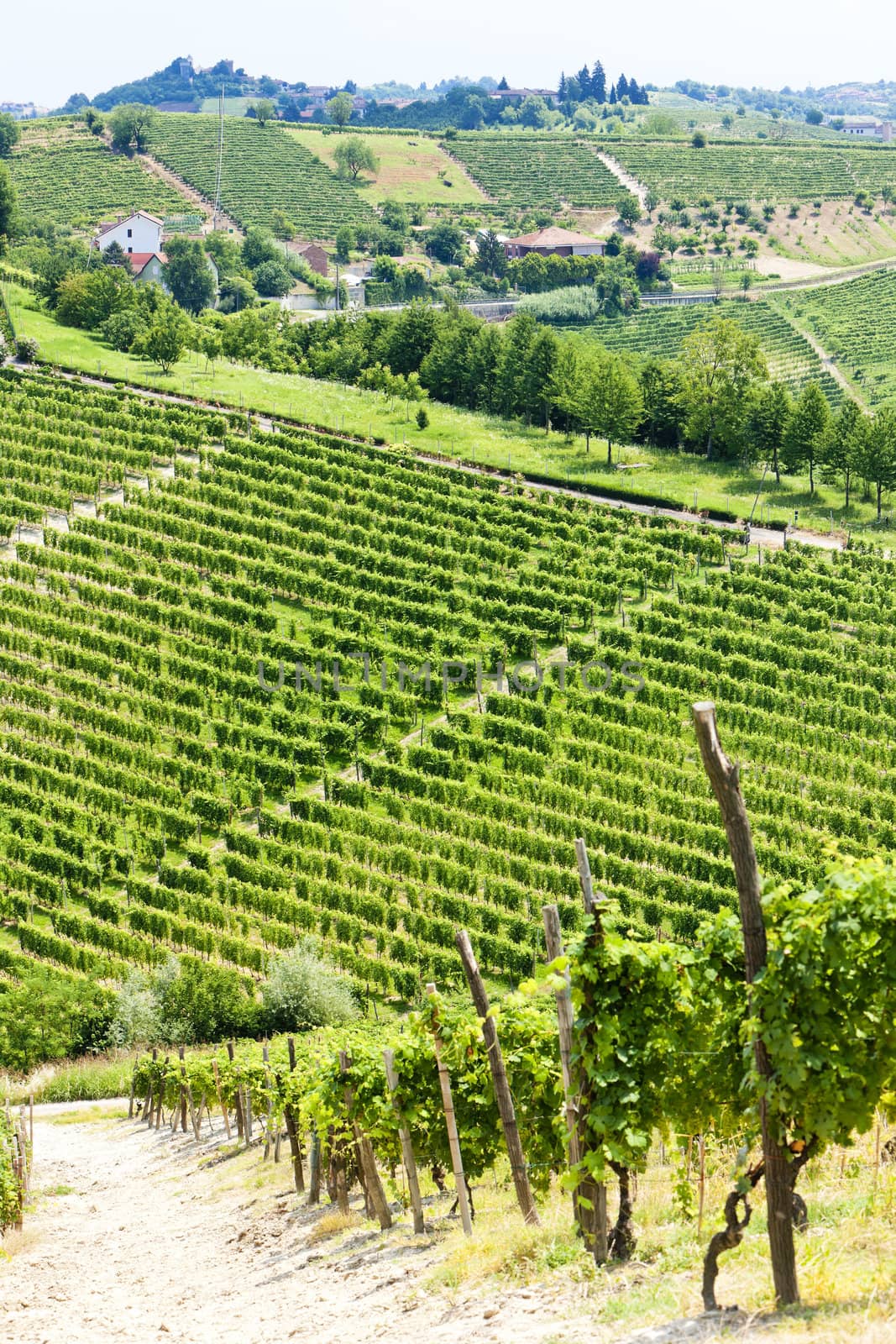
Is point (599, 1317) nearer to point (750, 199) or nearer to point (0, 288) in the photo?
point (0, 288)

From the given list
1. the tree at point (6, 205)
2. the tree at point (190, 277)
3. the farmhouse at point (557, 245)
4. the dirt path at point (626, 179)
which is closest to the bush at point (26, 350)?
the tree at point (6, 205)

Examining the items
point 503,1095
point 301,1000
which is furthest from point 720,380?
point 503,1095

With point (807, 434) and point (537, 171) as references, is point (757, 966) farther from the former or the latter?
point (537, 171)

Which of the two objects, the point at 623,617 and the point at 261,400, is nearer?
the point at 623,617

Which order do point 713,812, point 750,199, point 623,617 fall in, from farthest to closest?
point 750,199
point 623,617
point 713,812

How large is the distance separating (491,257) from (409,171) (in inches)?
1335

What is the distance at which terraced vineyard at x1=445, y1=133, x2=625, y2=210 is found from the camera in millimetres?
154500

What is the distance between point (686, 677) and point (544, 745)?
5.90 metres

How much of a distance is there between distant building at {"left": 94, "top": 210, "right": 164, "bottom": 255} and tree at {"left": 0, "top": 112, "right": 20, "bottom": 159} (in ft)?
105

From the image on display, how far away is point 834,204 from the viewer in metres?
149

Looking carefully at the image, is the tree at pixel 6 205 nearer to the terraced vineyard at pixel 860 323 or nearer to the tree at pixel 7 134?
the tree at pixel 7 134

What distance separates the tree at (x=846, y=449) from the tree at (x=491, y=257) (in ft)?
233

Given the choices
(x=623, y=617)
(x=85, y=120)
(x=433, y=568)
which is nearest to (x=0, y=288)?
(x=433, y=568)

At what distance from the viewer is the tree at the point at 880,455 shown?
63.4 m
